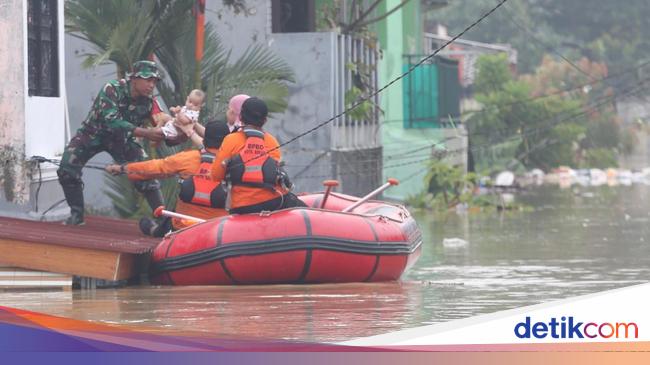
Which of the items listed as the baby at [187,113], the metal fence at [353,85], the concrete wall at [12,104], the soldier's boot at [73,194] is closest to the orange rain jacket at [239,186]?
the baby at [187,113]

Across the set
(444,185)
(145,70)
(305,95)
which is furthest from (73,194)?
(444,185)

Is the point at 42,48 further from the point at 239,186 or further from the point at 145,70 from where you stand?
the point at 239,186

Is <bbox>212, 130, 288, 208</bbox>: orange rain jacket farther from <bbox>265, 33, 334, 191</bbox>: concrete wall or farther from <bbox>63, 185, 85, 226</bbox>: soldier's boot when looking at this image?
<bbox>265, 33, 334, 191</bbox>: concrete wall

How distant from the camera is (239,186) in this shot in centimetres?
1581

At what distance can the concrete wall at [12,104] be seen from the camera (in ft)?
55.5

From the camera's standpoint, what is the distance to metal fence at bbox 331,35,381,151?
2625 centimetres

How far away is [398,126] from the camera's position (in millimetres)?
35938

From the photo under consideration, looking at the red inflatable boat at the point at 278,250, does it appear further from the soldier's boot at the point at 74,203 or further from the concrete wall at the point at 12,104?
the concrete wall at the point at 12,104

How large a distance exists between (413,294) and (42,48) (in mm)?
5207

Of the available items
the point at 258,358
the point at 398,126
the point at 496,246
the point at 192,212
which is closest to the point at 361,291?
the point at 192,212

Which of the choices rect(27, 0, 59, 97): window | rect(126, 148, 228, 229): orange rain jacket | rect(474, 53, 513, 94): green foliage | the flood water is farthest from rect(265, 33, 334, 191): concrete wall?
rect(474, 53, 513, 94): green foliage

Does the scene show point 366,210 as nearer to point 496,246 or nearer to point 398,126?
point 496,246

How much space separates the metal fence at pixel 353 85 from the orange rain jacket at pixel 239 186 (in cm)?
981

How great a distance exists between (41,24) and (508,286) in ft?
18.0
